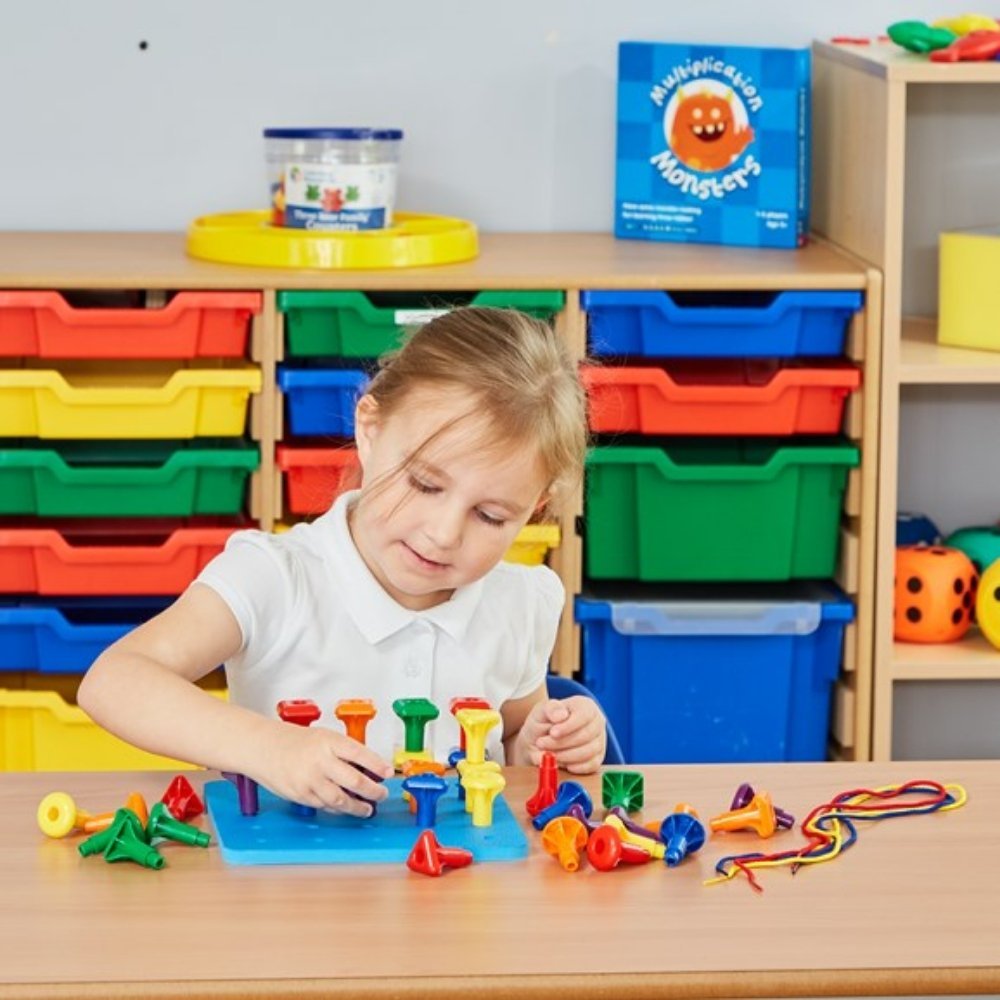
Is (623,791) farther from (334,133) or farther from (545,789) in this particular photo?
(334,133)

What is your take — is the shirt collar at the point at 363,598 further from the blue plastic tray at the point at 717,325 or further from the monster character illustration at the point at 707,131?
the monster character illustration at the point at 707,131

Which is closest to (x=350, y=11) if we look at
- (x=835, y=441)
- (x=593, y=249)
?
(x=593, y=249)

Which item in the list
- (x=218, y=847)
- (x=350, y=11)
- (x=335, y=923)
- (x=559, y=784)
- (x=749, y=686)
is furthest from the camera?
(x=350, y=11)

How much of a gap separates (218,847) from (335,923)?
0.15 meters

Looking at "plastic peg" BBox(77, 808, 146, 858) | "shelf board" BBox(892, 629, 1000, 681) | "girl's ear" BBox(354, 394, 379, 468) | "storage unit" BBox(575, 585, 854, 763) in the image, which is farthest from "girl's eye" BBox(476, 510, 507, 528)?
"shelf board" BBox(892, 629, 1000, 681)

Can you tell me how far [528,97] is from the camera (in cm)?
281

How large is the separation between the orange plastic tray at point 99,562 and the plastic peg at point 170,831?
1.18 meters

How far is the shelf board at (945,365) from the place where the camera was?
245 cm

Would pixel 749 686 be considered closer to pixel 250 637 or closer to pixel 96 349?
pixel 96 349

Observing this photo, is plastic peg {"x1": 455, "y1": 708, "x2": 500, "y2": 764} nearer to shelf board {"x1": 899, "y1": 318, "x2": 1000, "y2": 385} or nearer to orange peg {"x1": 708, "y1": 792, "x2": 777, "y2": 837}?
orange peg {"x1": 708, "y1": 792, "x2": 777, "y2": 837}

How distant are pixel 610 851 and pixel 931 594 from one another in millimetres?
1416

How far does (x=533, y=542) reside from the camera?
2.47 meters

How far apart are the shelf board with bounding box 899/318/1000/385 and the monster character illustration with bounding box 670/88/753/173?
0.34m

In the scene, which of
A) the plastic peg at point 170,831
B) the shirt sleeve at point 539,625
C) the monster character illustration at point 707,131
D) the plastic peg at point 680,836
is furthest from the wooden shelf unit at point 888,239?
the plastic peg at point 170,831
